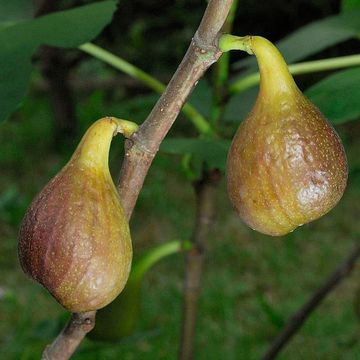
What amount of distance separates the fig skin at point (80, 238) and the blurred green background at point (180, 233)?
683 mm

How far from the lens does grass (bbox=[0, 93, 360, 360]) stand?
5.92 feet

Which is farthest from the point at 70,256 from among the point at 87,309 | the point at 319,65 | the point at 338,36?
the point at 338,36

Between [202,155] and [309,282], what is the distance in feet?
5.16

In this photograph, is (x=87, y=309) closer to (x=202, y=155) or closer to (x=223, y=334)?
(x=202, y=155)

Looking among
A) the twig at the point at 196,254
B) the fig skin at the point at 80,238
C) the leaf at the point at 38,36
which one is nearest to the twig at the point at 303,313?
the twig at the point at 196,254

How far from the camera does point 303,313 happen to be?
931mm

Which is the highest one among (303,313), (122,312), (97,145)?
(97,145)

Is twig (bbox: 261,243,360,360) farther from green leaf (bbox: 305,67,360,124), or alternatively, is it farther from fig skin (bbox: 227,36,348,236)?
fig skin (bbox: 227,36,348,236)

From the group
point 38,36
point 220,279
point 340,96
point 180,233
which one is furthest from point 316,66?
point 180,233

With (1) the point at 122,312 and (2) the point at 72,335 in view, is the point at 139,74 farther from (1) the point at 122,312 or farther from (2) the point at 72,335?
(2) the point at 72,335

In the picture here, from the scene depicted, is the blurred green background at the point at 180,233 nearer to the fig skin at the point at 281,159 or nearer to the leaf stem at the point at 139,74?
the leaf stem at the point at 139,74

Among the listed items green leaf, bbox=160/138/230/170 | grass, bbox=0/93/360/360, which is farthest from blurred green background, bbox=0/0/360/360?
green leaf, bbox=160/138/230/170

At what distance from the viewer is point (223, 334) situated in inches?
74.2

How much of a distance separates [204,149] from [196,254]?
5.7 inches
